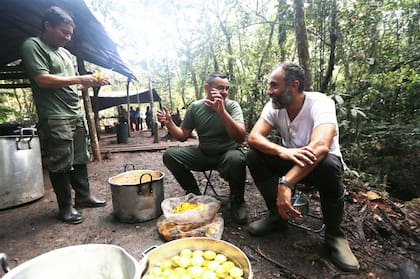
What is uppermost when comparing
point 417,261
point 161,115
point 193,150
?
point 161,115

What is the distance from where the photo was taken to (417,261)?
173 centimetres

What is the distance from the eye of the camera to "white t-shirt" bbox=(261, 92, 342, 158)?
1791 mm

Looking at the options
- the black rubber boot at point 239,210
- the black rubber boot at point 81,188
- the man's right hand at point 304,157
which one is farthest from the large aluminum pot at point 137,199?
the man's right hand at point 304,157

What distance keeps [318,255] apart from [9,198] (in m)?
3.29

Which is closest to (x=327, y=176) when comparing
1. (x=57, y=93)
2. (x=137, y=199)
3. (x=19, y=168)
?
(x=137, y=199)

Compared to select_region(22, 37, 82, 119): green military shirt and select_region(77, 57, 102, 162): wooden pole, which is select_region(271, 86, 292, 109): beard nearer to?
select_region(22, 37, 82, 119): green military shirt

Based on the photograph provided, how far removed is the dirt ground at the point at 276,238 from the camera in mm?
1685

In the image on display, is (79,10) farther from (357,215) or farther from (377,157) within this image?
(377,157)

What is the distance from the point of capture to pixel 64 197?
2418 millimetres

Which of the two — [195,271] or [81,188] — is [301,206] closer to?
[195,271]

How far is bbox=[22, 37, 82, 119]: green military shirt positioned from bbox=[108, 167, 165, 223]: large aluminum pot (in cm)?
84

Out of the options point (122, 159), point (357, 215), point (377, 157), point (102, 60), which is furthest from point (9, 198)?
point (377, 157)

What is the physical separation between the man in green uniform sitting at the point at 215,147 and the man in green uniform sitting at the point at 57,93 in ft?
2.90

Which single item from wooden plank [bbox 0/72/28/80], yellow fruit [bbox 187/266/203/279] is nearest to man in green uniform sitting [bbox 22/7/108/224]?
yellow fruit [bbox 187/266/203/279]
